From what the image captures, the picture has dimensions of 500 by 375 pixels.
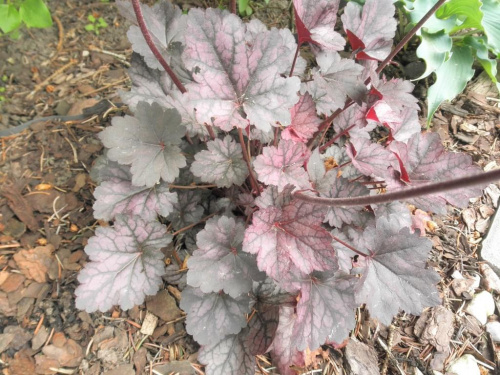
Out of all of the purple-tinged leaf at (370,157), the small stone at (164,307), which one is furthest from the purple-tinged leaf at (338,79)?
the small stone at (164,307)

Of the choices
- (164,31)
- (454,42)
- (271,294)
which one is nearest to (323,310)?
(271,294)

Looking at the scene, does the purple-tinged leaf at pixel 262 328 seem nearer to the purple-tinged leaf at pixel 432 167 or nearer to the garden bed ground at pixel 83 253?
the garden bed ground at pixel 83 253

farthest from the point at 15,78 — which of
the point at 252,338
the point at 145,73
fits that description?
the point at 252,338

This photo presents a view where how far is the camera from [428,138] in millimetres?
1391

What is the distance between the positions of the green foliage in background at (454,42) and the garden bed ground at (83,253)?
1.10 ft

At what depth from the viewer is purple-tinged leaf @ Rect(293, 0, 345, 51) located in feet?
4.52

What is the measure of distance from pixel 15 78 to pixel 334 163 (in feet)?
6.00

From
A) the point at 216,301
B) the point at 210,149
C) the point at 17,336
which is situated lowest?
the point at 17,336

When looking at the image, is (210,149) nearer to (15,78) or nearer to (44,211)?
(44,211)

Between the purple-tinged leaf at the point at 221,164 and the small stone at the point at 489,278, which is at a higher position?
the purple-tinged leaf at the point at 221,164

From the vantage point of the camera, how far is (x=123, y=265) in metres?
1.41

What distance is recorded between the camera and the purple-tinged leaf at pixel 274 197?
128cm

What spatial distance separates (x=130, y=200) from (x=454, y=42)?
1741mm

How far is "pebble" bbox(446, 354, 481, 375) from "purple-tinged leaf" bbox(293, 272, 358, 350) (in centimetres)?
62
